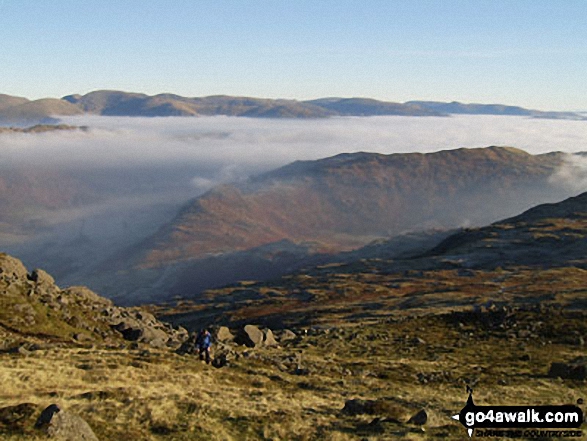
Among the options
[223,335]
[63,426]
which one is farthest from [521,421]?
[223,335]

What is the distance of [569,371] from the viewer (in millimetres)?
45125

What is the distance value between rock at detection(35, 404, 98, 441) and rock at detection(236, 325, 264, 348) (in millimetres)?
34108

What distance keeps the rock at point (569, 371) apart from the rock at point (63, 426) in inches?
1443

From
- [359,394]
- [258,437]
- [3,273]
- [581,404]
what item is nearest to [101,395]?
[258,437]

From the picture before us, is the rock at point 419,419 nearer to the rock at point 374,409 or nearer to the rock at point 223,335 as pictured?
the rock at point 374,409

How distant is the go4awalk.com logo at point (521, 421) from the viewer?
29.1 meters

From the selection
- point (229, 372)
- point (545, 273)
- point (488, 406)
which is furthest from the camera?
point (545, 273)

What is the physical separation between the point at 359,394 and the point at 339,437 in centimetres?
1107

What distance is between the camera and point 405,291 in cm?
16025

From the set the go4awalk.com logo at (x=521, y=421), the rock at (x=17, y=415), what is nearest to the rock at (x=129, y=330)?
the rock at (x=17, y=415)

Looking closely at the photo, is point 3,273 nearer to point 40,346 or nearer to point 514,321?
point 40,346

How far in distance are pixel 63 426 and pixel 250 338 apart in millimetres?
35525

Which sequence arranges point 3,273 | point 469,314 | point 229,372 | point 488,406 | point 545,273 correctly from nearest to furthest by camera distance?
point 488,406, point 229,372, point 3,273, point 469,314, point 545,273

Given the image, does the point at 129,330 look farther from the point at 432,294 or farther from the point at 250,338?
the point at 432,294
